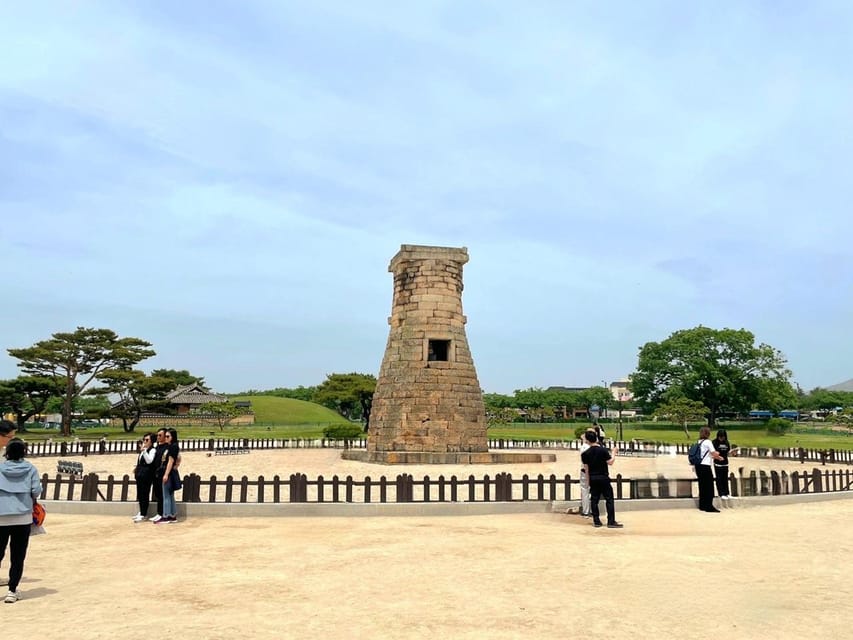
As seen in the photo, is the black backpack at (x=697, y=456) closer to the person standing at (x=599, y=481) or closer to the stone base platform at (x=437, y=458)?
the person standing at (x=599, y=481)

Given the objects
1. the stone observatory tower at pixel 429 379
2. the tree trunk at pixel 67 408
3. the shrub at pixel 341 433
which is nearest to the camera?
the stone observatory tower at pixel 429 379

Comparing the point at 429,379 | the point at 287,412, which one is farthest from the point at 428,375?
the point at 287,412

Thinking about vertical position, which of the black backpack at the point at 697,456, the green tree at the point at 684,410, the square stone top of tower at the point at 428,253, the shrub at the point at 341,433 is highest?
the square stone top of tower at the point at 428,253

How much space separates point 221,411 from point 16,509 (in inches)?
1875

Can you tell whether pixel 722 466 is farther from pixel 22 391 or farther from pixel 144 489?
pixel 22 391

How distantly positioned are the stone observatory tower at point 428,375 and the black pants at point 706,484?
33.8ft

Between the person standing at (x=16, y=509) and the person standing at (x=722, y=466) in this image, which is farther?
the person standing at (x=722, y=466)

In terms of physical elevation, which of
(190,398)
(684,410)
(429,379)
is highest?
(429,379)

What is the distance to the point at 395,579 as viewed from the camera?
6.39 meters

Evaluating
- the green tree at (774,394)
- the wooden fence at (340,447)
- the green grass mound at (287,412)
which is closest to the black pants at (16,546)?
the wooden fence at (340,447)

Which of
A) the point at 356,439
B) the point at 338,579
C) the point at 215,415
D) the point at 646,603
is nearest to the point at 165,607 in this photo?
the point at 338,579

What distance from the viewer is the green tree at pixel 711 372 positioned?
2180 inches

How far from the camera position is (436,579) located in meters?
6.38

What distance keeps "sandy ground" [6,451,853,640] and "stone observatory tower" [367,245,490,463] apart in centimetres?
1055
